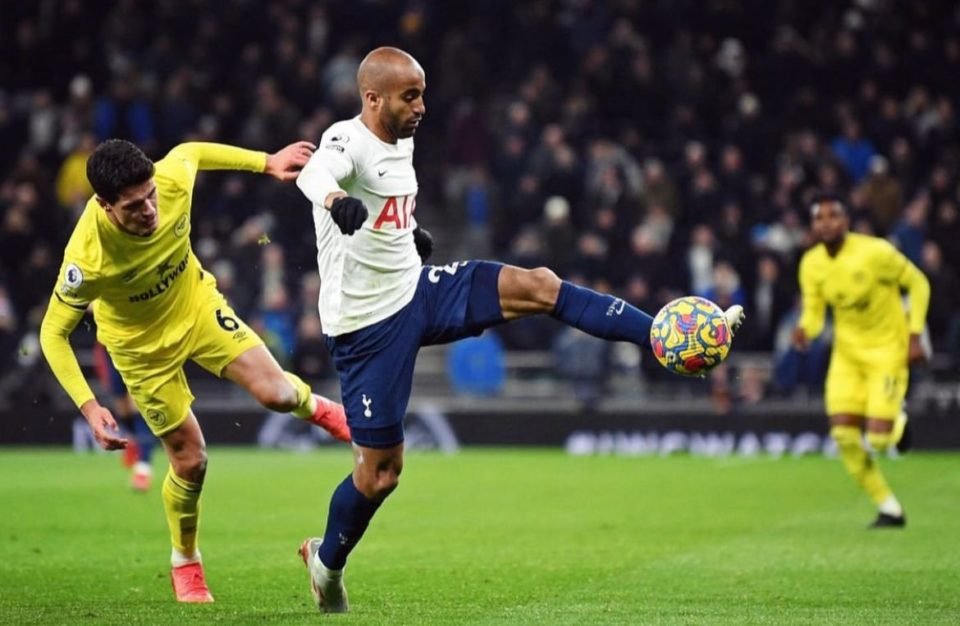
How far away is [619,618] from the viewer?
822 cm

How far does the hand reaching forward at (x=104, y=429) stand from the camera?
8.11 metres


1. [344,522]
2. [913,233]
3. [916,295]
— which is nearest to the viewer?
[344,522]

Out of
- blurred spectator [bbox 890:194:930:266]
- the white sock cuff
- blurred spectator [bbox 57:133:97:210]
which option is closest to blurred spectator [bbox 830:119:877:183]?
blurred spectator [bbox 890:194:930:266]

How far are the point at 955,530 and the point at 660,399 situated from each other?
10223 millimetres

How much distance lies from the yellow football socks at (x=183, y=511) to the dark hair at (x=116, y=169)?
1.74 metres

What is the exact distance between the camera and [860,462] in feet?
43.4

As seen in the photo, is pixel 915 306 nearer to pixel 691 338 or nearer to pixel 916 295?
pixel 916 295

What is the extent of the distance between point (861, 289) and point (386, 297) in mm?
6310

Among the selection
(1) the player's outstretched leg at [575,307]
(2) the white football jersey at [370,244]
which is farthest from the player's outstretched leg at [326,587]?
(1) the player's outstretched leg at [575,307]

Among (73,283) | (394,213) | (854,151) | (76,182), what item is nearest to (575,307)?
(394,213)

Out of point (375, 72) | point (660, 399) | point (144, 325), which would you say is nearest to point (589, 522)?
point (144, 325)

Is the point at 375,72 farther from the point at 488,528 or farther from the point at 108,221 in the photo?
the point at 488,528

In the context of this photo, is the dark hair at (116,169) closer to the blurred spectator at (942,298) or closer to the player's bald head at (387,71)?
the player's bald head at (387,71)

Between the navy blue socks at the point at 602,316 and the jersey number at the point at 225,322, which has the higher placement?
the navy blue socks at the point at 602,316
